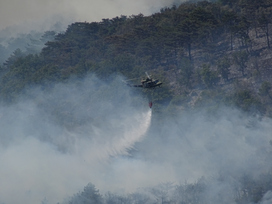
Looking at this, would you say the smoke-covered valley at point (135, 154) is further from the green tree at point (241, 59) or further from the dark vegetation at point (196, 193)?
the green tree at point (241, 59)

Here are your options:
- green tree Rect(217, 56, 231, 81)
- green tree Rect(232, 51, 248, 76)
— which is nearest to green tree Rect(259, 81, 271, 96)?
green tree Rect(232, 51, 248, 76)

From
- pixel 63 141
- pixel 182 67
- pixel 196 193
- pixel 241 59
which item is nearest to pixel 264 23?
pixel 241 59

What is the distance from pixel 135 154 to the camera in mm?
90062

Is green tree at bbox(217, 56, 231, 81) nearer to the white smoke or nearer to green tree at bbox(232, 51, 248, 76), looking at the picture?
green tree at bbox(232, 51, 248, 76)

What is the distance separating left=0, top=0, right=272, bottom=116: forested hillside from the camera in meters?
104

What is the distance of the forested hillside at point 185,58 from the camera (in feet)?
341

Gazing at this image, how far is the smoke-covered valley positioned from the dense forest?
105cm

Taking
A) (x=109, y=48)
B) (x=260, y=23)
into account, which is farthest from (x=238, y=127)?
(x=109, y=48)

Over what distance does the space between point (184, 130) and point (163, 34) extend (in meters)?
33.1

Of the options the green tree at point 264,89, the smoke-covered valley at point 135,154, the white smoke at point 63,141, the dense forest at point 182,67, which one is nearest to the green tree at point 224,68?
the dense forest at point 182,67

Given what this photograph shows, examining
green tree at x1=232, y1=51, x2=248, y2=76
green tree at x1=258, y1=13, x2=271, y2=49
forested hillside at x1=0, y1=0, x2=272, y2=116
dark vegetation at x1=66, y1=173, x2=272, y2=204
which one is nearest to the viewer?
dark vegetation at x1=66, y1=173, x2=272, y2=204

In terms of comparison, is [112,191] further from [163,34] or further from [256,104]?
[163,34]

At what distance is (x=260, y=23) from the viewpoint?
11388cm

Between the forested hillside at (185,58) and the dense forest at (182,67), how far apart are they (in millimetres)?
183
